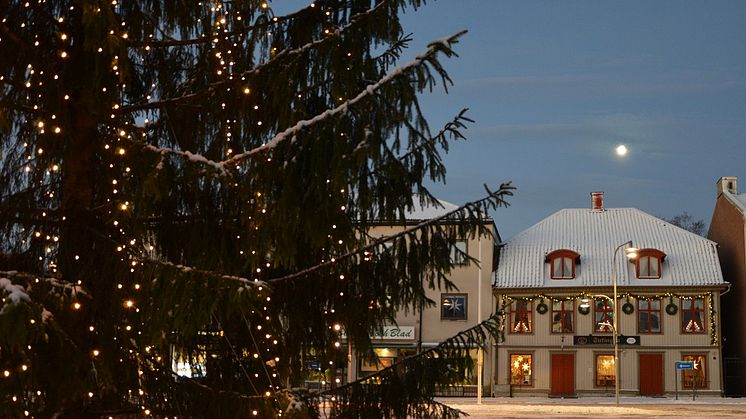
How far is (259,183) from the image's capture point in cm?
639

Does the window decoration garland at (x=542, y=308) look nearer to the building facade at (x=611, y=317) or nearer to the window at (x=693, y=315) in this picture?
the building facade at (x=611, y=317)

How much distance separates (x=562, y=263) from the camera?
183 feet

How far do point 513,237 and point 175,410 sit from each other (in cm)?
5317

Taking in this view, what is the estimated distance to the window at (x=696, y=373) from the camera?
53.0 meters

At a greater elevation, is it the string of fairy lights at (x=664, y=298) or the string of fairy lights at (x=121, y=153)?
the string of fairy lights at (x=664, y=298)

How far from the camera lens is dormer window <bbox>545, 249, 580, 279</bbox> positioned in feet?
182

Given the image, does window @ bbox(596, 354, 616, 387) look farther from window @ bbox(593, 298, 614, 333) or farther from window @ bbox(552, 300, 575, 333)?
window @ bbox(552, 300, 575, 333)

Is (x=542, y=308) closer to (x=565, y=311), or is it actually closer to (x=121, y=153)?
(x=565, y=311)

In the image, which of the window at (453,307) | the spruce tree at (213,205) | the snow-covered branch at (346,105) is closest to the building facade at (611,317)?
the window at (453,307)

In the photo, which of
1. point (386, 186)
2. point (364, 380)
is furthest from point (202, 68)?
point (364, 380)

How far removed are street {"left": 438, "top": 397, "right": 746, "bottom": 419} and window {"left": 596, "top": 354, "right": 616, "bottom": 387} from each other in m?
2.97

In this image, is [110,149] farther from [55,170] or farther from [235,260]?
[235,260]

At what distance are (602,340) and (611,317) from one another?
1.45 metres

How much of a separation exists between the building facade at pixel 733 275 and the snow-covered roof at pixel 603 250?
164 centimetres
